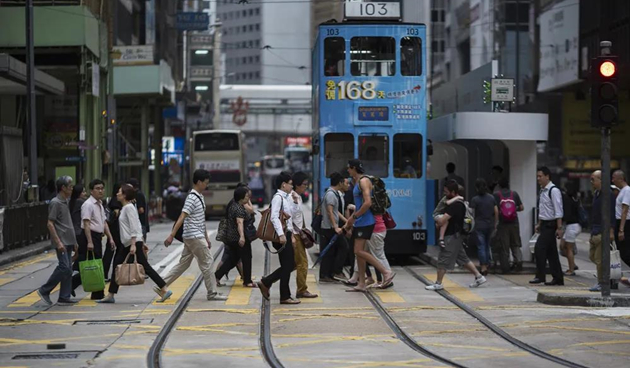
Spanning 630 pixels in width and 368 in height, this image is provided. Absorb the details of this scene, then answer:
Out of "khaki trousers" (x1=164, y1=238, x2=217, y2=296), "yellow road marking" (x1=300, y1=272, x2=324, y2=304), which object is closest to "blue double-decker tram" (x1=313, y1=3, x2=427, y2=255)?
"yellow road marking" (x1=300, y1=272, x2=324, y2=304)

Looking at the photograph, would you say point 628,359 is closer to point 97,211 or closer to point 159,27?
point 97,211

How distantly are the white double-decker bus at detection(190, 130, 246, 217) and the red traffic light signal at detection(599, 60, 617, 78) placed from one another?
40002 mm

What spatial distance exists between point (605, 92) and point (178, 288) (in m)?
7.16

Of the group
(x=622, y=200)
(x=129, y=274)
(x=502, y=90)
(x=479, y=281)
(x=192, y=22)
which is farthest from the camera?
(x=192, y=22)

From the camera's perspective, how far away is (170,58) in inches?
3130

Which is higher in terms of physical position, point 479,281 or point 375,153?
point 375,153

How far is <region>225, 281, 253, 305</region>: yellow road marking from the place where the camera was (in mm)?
16609

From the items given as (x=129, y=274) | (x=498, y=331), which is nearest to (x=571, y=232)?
(x=498, y=331)

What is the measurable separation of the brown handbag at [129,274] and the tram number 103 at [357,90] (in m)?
8.63

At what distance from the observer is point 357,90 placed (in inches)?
A: 935

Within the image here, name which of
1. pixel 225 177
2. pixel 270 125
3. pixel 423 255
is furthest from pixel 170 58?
pixel 423 255

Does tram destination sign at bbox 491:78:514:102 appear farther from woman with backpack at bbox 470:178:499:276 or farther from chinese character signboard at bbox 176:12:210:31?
chinese character signboard at bbox 176:12:210:31

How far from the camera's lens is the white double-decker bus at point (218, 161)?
180 feet

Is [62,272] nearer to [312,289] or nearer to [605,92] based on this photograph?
[312,289]
